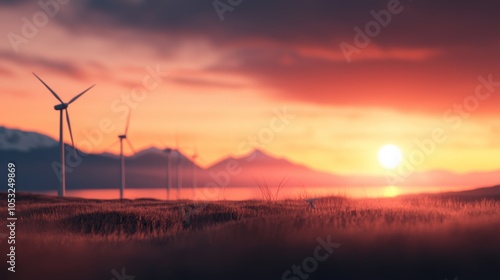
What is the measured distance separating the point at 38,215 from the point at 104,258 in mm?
20067

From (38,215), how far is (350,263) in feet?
87.1

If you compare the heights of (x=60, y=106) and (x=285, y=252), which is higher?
(x=60, y=106)

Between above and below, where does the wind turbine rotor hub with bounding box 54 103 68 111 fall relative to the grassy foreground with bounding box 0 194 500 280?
above

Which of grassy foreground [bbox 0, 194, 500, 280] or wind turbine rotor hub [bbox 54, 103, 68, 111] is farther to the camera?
wind turbine rotor hub [bbox 54, 103, 68, 111]

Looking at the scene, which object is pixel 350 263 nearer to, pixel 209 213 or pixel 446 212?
pixel 446 212

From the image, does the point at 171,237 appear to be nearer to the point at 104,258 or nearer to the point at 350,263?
the point at 104,258

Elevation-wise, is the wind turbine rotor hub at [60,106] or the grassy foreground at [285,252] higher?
the wind turbine rotor hub at [60,106]

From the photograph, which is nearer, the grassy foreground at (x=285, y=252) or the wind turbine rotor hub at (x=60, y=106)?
the grassy foreground at (x=285, y=252)

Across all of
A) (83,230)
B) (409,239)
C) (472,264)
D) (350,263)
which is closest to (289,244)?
(350,263)

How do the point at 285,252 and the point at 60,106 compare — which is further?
the point at 60,106

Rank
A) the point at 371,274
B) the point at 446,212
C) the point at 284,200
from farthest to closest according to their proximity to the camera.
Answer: the point at 284,200, the point at 446,212, the point at 371,274

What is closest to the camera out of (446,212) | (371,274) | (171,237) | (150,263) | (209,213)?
(371,274)

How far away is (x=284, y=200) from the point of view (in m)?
47.4

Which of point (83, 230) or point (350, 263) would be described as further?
point (83, 230)
